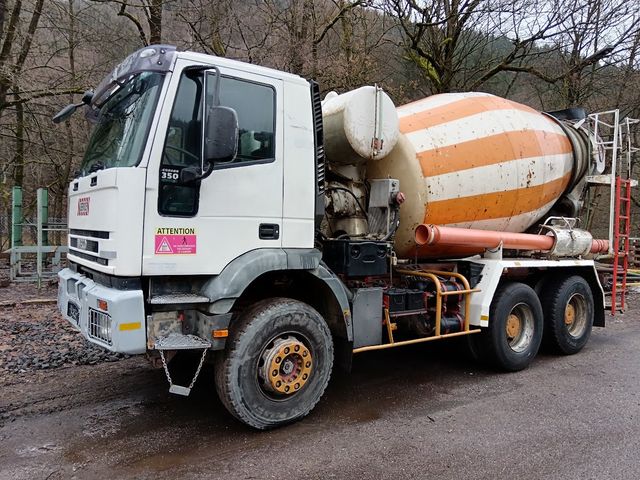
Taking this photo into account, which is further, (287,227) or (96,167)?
(287,227)

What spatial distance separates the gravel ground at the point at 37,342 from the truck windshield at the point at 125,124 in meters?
2.34

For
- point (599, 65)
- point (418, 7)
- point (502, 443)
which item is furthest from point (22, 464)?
point (599, 65)

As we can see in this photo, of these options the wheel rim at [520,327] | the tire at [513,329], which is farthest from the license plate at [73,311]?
the wheel rim at [520,327]

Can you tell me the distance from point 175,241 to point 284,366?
51.3 inches

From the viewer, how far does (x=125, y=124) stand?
3.86 metres

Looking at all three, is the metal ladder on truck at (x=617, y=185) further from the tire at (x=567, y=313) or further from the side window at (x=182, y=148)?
the side window at (x=182, y=148)

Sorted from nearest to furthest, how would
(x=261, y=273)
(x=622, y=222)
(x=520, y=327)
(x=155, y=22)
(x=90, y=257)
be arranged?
(x=261, y=273)
(x=90, y=257)
(x=520, y=327)
(x=622, y=222)
(x=155, y=22)

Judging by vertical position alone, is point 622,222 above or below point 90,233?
above

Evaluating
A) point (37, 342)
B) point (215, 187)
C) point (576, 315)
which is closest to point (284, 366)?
point (215, 187)

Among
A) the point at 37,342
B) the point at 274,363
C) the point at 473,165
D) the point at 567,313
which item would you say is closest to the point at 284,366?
the point at 274,363

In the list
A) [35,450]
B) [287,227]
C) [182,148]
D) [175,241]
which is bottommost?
[35,450]

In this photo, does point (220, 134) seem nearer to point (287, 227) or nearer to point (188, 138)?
point (188, 138)

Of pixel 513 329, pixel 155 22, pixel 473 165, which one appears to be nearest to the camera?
pixel 473 165

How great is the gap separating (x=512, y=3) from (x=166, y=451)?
48.4 ft
